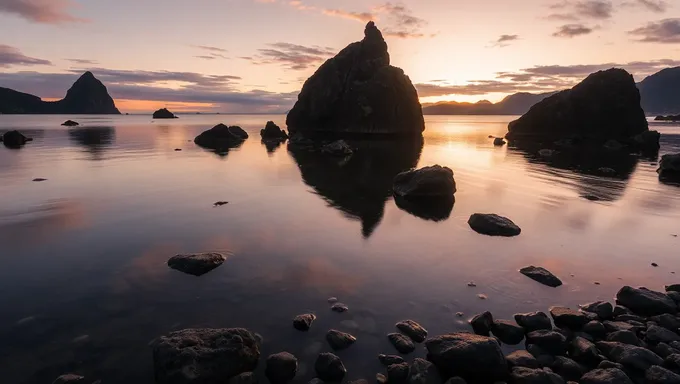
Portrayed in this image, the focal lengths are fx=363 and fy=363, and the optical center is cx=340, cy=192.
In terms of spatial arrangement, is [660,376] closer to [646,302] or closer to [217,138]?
[646,302]

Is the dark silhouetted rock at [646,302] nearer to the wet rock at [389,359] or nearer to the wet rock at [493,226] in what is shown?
the wet rock at [493,226]

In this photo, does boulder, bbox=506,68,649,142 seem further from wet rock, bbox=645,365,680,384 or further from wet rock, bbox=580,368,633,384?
wet rock, bbox=580,368,633,384

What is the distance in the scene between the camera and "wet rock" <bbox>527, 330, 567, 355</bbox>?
955 cm

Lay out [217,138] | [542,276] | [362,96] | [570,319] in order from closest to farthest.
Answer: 1. [570,319]
2. [542,276]
3. [217,138]
4. [362,96]

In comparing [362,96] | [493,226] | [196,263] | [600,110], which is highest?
[362,96]

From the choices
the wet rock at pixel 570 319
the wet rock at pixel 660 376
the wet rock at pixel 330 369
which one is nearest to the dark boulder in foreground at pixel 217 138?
the wet rock at pixel 330 369

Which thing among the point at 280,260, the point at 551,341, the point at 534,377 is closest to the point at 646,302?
the point at 551,341

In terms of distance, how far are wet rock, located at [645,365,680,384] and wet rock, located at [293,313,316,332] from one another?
27.0 feet

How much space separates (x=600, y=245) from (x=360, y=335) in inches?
577

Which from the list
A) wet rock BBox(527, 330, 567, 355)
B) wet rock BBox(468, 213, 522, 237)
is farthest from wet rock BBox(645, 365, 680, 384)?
wet rock BBox(468, 213, 522, 237)

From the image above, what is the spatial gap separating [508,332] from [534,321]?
3.39 ft

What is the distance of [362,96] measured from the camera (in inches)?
4092

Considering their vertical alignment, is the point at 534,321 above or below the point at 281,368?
above

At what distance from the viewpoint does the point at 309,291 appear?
1273 centimetres
